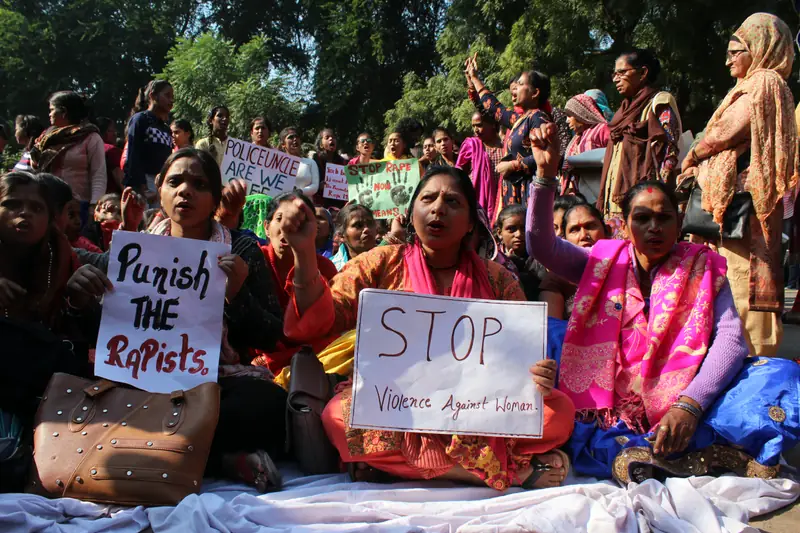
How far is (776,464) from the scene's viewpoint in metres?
3.12

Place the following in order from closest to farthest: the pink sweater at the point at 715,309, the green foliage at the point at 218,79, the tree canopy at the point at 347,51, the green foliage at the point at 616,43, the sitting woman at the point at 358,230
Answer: the pink sweater at the point at 715,309 → the sitting woman at the point at 358,230 → the green foliage at the point at 616,43 → the tree canopy at the point at 347,51 → the green foliage at the point at 218,79

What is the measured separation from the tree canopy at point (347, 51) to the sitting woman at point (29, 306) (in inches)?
466

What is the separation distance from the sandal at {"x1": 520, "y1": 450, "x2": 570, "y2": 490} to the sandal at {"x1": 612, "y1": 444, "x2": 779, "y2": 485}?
0.20 metres

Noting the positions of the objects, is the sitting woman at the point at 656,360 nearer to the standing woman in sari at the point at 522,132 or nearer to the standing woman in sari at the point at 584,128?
the standing woman in sari at the point at 522,132

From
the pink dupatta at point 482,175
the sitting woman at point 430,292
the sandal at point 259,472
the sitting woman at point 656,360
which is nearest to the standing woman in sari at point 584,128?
the pink dupatta at point 482,175

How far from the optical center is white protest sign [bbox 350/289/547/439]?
2.91 m

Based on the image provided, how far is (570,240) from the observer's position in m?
4.60

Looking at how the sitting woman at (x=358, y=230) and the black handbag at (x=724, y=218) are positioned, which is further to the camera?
the sitting woman at (x=358, y=230)

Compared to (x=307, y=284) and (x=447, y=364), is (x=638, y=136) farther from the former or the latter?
(x=307, y=284)

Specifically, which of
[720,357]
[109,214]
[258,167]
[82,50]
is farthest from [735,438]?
[82,50]

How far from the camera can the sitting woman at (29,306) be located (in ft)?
9.86

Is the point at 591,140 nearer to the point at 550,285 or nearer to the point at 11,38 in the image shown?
the point at 550,285

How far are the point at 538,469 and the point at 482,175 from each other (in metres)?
4.33

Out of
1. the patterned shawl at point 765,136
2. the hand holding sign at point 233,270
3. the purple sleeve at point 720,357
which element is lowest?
the purple sleeve at point 720,357
